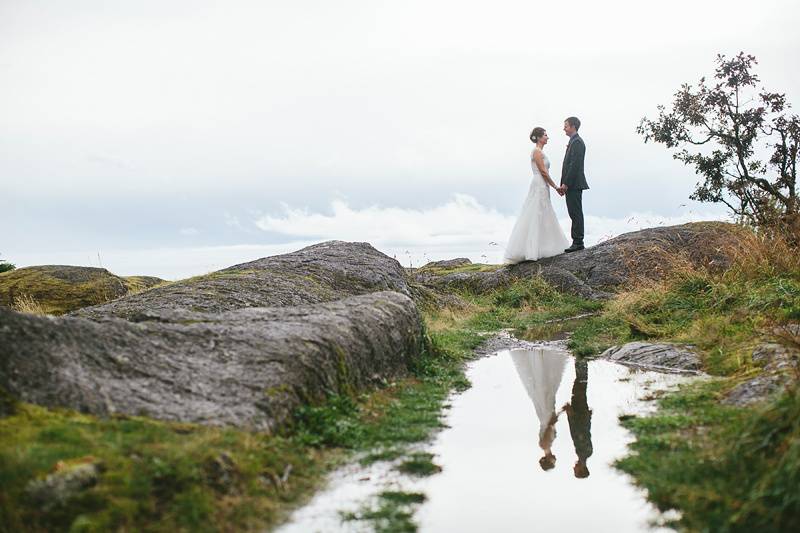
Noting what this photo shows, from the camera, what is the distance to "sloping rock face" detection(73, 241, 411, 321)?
1048cm

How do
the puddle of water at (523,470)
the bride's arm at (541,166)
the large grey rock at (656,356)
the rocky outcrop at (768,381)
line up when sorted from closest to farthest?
the puddle of water at (523,470) < the rocky outcrop at (768,381) < the large grey rock at (656,356) < the bride's arm at (541,166)

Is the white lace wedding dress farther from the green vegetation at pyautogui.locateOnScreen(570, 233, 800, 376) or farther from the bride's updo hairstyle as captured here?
the green vegetation at pyautogui.locateOnScreen(570, 233, 800, 376)

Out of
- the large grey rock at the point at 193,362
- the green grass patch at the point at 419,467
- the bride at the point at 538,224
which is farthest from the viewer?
the bride at the point at 538,224

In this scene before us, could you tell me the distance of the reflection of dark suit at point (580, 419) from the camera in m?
6.04

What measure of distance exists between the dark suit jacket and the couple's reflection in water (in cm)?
1013

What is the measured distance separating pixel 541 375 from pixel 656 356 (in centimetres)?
173

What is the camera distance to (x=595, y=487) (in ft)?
16.7

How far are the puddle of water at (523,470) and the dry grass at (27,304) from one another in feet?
37.9

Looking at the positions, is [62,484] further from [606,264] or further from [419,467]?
[606,264]

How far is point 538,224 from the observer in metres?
21.1

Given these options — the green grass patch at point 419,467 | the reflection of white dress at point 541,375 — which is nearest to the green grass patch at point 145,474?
the green grass patch at point 419,467

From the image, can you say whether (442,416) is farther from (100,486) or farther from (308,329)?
(100,486)

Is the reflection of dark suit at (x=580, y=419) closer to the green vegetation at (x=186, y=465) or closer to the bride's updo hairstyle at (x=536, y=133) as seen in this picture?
the green vegetation at (x=186, y=465)

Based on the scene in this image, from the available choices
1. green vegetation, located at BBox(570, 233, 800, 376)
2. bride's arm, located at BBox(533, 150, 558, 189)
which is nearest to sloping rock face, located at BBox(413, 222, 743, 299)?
bride's arm, located at BBox(533, 150, 558, 189)
